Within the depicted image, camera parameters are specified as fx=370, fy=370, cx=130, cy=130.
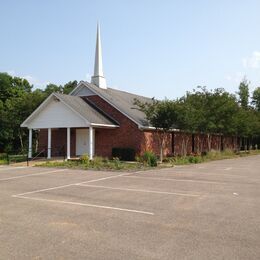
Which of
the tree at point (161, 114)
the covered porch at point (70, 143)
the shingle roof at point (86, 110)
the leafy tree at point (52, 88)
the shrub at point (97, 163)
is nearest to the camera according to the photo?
the shrub at point (97, 163)

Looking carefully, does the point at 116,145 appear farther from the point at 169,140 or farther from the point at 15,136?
the point at 15,136

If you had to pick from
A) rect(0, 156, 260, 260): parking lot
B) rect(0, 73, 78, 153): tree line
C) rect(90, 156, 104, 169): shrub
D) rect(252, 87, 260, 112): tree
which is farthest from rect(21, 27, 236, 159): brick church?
rect(252, 87, 260, 112): tree

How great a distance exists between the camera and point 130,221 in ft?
25.5

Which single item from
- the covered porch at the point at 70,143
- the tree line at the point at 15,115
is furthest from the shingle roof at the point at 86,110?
the tree line at the point at 15,115

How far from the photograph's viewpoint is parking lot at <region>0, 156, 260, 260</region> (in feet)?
18.9

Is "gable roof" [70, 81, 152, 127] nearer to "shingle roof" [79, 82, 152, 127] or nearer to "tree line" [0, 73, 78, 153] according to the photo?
"shingle roof" [79, 82, 152, 127]

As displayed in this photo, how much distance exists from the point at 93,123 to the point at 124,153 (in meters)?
3.36

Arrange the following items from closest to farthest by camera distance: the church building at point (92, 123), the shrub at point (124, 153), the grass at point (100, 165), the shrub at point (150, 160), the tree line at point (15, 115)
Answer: the grass at point (100, 165), the shrub at point (150, 160), the shrub at point (124, 153), the church building at point (92, 123), the tree line at point (15, 115)

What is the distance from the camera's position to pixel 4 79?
5056 cm

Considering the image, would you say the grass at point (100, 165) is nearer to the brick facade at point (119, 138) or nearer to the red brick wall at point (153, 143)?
the brick facade at point (119, 138)

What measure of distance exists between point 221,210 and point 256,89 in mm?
70932

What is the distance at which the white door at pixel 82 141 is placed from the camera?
30.3 m

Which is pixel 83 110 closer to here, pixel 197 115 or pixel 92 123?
pixel 92 123

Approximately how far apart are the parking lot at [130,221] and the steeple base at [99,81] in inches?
798
